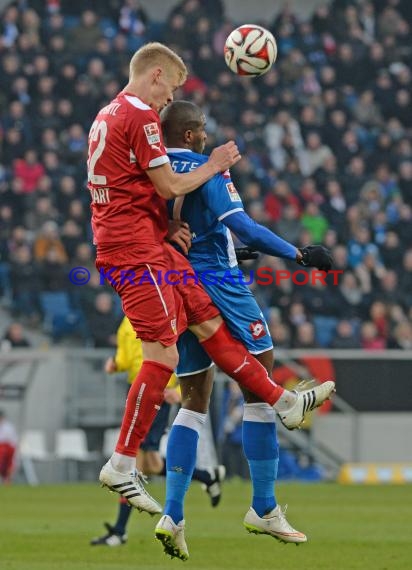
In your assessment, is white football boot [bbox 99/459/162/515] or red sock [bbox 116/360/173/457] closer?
white football boot [bbox 99/459/162/515]

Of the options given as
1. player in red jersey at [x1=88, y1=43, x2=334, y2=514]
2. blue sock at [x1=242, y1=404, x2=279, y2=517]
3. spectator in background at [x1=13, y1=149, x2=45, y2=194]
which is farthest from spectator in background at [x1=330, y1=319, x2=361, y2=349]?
player in red jersey at [x1=88, y1=43, x2=334, y2=514]

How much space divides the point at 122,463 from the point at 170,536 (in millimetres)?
513

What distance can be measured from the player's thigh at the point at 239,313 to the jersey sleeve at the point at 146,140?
0.92m

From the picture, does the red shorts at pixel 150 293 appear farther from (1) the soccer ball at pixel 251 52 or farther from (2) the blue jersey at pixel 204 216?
(1) the soccer ball at pixel 251 52

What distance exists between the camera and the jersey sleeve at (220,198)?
24.5ft

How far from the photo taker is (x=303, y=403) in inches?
296

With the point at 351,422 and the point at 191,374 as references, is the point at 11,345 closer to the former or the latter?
the point at 351,422

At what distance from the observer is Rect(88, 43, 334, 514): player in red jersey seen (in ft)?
23.6

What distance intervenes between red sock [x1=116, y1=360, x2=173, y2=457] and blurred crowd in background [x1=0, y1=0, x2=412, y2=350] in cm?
1169

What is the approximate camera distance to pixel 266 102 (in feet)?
78.8

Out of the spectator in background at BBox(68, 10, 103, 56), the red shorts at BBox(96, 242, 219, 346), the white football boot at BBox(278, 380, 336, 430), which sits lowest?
the white football boot at BBox(278, 380, 336, 430)

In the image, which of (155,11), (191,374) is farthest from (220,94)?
(191,374)

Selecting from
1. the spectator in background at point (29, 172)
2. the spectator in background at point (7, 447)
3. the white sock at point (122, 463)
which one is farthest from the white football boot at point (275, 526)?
the spectator in background at point (29, 172)

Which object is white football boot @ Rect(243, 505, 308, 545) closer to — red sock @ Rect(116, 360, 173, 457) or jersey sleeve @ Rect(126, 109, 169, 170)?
red sock @ Rect(116, 360, 173, 457)
